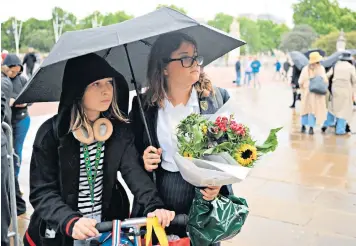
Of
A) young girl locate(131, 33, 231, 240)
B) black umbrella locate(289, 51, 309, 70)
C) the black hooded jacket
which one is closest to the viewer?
young girl locate(131, 33, 231, 240)

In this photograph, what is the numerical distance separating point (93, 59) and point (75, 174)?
0.54m

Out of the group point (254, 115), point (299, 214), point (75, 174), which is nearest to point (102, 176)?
point (75, 174)

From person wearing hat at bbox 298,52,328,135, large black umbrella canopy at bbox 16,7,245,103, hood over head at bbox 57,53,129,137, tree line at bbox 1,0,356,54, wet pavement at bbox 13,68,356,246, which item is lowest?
wet pavement at bbox 13,68,356,246

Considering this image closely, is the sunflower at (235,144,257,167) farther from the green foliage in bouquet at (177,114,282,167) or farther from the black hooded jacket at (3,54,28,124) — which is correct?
the black hooded jacket at (3,54,28,124)

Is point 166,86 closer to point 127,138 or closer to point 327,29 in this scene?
point 127,138

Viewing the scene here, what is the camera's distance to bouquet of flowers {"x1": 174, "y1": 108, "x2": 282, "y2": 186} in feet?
6.04

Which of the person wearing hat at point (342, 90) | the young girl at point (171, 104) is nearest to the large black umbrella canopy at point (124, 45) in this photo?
the young girl at point (171, 104)

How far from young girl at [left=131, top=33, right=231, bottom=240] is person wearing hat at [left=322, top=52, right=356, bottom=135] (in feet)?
25.1

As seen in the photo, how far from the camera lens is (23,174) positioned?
642 centimetres

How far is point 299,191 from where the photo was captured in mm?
5711

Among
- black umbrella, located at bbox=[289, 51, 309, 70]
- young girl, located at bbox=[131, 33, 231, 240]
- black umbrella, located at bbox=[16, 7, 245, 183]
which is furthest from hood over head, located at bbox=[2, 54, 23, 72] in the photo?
black umbrella, located at bbox=[289, 51, 309, 70]

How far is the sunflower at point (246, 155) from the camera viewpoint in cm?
190

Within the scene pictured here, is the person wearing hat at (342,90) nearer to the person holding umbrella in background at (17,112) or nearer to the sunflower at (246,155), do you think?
the person holding umbrella in background at (17,112)

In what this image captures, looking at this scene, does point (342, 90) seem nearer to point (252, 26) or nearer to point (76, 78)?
point (76, 78)
